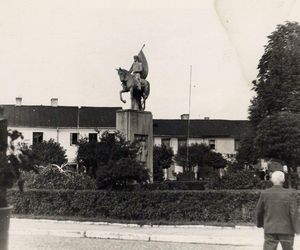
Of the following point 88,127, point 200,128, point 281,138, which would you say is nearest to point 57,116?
point 88,127

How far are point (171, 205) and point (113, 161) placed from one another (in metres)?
2.87

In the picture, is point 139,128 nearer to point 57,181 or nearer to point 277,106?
point 57,181

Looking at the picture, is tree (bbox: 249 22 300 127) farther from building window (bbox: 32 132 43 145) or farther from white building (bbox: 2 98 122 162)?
building window (bbox: 32 132 43 145)

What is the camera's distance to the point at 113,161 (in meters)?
18.6

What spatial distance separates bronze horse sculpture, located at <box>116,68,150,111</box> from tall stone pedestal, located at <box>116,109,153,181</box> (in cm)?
60

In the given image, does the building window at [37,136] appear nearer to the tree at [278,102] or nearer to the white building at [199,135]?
the white building at [199,135]

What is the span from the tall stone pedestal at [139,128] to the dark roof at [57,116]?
44.9 meters

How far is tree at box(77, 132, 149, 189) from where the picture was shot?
17.9 meters

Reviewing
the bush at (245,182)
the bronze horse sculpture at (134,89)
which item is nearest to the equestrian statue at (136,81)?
the bronze horse sculpture at (134,89)

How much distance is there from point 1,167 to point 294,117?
32.9 meters

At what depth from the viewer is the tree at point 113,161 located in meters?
17.9

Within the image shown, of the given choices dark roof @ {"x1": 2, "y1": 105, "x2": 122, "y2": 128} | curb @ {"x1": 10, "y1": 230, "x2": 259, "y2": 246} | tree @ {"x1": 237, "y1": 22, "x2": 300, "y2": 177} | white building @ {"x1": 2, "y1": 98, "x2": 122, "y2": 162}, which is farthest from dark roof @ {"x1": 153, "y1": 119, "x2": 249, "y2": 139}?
curb @ {"x1": 10, "y1": 230, "x2": 259, "y2": 246}

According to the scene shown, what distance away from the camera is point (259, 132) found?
40.9 m

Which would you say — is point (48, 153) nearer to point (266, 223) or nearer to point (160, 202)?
point (160, 202)
